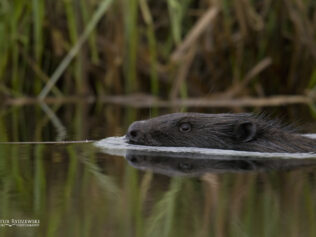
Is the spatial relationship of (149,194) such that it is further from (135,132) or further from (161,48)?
(161,48)

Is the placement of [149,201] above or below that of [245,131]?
below

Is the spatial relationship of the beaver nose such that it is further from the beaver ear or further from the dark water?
the beaver ear

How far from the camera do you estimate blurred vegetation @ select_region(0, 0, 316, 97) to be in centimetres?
966

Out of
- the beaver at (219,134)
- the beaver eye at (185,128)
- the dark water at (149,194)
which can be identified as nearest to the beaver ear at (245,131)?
the beaver at (219,134)

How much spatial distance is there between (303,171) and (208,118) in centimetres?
130

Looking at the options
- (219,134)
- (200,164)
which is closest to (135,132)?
(219,134)

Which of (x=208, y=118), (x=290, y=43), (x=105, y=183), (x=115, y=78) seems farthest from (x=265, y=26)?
(x=105, y=183)

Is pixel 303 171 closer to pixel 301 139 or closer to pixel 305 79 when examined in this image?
pixel 301 139

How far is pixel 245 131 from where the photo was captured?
216 inches

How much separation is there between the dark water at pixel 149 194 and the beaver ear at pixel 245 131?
482 millimetres

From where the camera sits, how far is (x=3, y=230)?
296cm

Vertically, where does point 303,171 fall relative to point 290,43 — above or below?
below

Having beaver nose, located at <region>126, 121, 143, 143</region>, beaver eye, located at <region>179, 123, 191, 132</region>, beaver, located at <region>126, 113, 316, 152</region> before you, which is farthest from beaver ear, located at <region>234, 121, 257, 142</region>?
beaver nose, located at <region>126, 121, 143, 143</region>

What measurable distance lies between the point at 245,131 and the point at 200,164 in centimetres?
79
